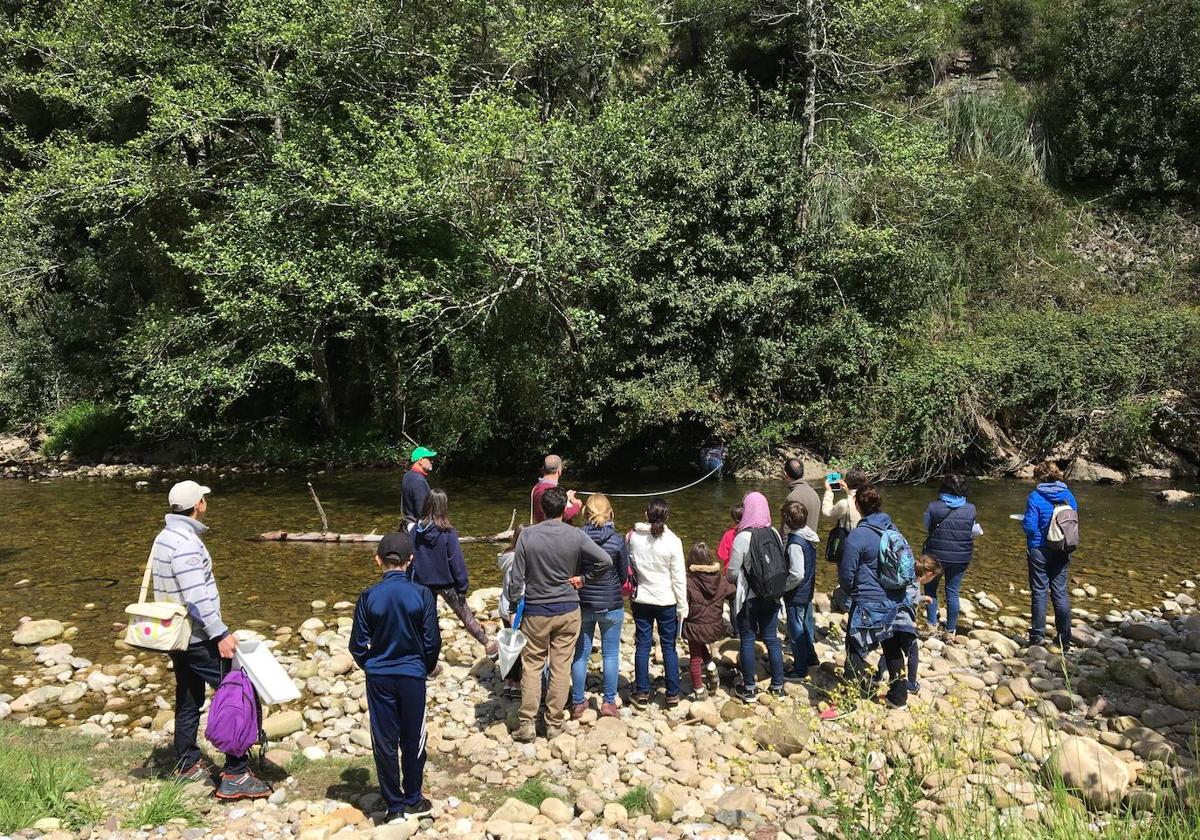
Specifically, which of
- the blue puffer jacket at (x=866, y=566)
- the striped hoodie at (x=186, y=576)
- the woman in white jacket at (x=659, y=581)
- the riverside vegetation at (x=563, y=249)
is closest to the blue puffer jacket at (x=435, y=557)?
the woman in white jacket at (x=659, y=581)

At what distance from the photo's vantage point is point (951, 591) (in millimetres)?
8148

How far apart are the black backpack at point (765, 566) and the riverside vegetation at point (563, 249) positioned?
10778 millimetres

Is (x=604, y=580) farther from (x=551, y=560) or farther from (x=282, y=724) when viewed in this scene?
(x=282, y=724)

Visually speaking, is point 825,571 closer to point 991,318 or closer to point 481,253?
point 481,253

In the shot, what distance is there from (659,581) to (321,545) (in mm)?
8085

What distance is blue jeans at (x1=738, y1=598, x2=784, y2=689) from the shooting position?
6691 millimetres

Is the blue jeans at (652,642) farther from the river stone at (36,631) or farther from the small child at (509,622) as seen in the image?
the river stone at (36,631)

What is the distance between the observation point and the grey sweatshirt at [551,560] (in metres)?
6.05

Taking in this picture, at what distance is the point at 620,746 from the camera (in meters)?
6.00

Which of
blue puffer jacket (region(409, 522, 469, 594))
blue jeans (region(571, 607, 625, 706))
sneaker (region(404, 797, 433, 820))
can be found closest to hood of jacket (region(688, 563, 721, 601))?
blue jeans (region(571, 607, 625, 706))

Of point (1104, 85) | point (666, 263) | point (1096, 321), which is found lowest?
point (1096, 321)

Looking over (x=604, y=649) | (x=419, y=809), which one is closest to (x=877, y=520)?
(x=604, y=649)

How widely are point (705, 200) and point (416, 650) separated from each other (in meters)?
15.3

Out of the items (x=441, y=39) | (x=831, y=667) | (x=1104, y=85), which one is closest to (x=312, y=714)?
(x=831, y=667)
